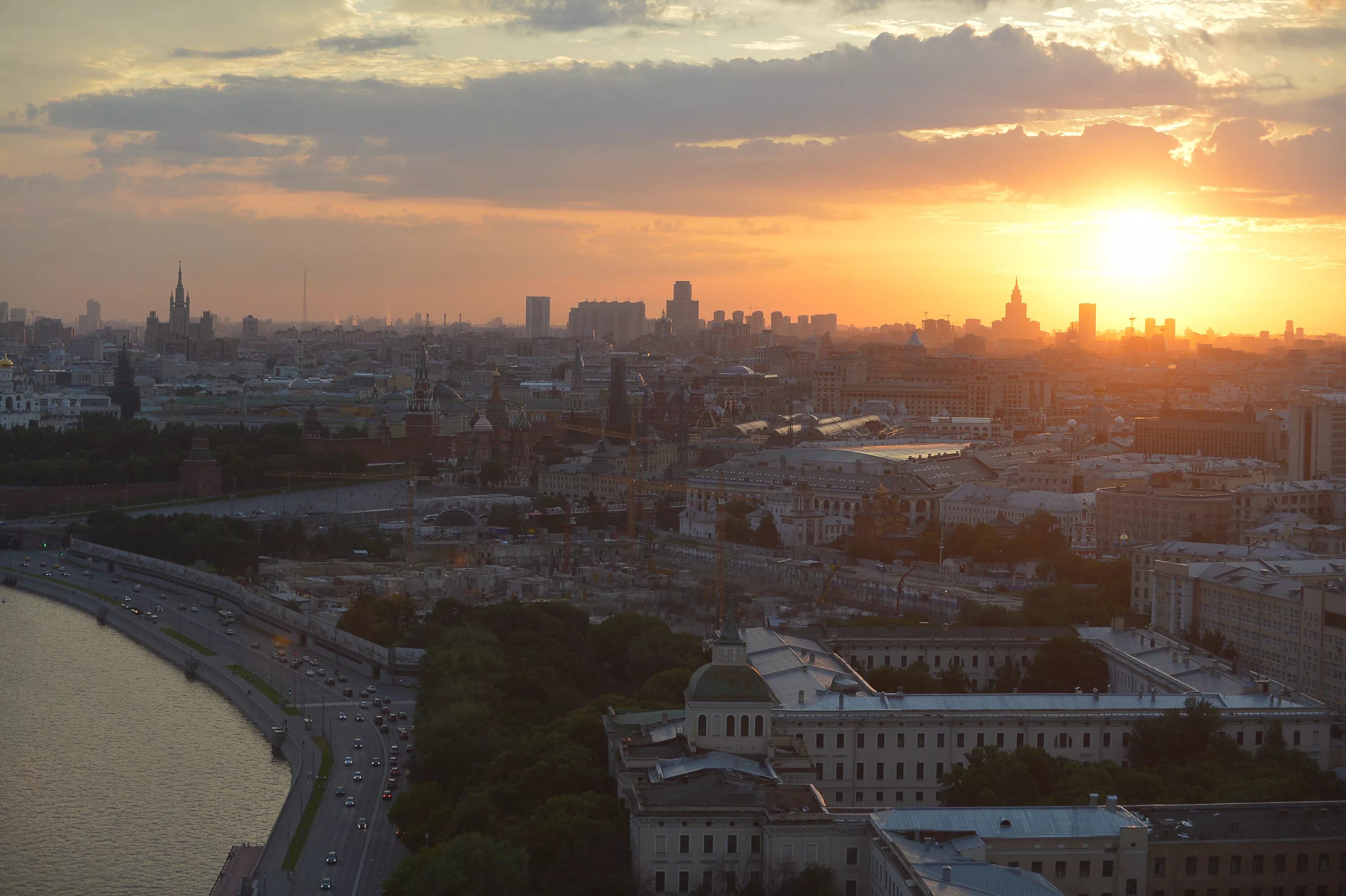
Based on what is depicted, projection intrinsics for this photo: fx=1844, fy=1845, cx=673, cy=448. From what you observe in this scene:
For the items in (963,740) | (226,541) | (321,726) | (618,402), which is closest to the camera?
(963,740)

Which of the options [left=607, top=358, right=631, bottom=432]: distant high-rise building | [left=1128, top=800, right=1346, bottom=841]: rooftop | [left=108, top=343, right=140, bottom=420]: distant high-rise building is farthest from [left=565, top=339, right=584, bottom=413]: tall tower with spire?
[left=1128, top=800, right=1346, bottom=841]: rooftop

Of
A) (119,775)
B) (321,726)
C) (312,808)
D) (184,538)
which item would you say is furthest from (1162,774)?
(184,538)

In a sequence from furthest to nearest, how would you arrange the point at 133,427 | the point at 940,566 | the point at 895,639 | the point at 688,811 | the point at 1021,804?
the point at 133,427
the point at 940,566
the point at 895,639
the point at 1021,804
the point at 688,811

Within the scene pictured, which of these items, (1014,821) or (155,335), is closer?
(1014,821)

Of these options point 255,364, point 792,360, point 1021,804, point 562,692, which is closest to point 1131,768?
point 1021,804

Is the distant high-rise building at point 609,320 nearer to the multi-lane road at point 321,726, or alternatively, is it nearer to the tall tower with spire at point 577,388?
the tall tower with spire at point 577,388

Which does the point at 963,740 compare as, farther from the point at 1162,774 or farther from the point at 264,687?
the point at 264,687

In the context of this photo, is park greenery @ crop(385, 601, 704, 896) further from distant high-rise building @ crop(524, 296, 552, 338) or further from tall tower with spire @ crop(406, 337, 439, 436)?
distant high-rise building @ crop(524, 296, 552, 338)

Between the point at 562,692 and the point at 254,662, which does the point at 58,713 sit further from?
the point at 562,692
